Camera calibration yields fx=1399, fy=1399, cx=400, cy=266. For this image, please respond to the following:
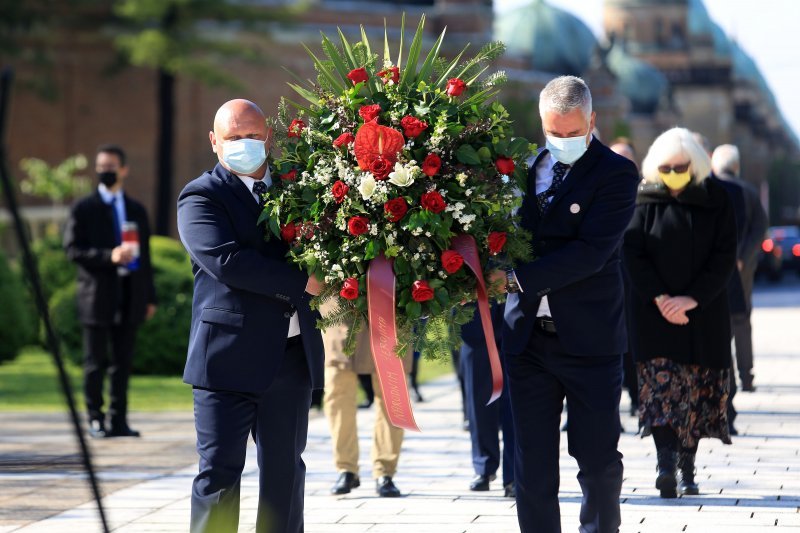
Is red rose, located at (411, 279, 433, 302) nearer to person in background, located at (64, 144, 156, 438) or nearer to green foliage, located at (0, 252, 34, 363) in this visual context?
person in background, located at (64, 144, 156, 438)

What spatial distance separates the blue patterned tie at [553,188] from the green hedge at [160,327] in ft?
35.7

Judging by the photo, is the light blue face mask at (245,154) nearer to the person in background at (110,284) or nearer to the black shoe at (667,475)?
the black shoe at (667,475)

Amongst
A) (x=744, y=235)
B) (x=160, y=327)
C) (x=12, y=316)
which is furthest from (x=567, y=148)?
(x=12, y=316)

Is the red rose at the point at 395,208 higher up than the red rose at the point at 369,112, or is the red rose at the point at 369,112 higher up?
the red rose at the point at 369,112

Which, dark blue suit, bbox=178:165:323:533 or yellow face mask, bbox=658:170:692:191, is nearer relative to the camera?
dark blue suit, bbox=178:165:323:533

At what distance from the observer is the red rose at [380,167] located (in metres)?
5.55

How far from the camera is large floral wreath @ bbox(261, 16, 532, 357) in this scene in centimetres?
558

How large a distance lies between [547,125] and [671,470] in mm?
2938

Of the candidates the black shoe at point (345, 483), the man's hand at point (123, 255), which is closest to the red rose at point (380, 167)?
the black shoe at point (345, 483)

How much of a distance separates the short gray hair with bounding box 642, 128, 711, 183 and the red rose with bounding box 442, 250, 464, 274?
10.2 ft

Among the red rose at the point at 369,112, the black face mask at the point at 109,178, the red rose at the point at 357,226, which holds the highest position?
the red rose at the point at 369,112

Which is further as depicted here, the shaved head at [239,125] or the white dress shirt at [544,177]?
the white dress shirt at [544,177]

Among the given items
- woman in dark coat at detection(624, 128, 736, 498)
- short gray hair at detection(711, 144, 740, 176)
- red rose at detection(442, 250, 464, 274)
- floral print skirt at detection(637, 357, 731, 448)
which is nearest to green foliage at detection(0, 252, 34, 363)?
short gray hair at detection(711, 144, 740, 176)

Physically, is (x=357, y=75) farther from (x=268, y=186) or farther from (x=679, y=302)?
(x=679, y=302)
